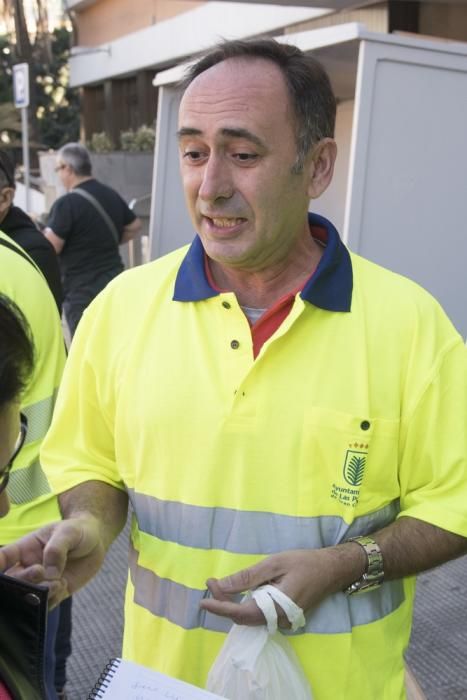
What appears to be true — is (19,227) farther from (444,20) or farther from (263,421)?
(444,20)

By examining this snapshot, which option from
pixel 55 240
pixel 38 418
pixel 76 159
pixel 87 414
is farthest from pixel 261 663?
pixel 76 159

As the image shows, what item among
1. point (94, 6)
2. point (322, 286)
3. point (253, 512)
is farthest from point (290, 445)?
point (94, 6)

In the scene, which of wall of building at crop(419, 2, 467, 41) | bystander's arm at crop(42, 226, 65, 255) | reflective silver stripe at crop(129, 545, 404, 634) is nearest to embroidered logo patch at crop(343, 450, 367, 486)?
reflective silver stripe at crop(129, 545, 404, 634)

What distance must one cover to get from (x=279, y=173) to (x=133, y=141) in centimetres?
1320

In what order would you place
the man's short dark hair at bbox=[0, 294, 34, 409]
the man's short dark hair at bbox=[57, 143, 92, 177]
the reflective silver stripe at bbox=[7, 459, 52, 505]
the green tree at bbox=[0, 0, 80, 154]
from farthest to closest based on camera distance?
the green tree at bbox=[0, 0, 80, 154] → the man's short dark hair at bbox=[57, 143, 92, 177] → the reflective silver stripe at bbox=[7, 459, 52, 505] → the man's short dark hair at bbox=[0, 294, 34, 409]

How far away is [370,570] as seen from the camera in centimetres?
171

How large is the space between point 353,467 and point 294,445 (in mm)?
128

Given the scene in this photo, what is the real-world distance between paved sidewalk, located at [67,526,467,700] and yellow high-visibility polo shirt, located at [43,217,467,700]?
6.25 feet

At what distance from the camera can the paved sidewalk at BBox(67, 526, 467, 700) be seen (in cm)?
359

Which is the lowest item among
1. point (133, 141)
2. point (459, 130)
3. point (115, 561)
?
point (115, 561)

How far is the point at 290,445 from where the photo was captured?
1745 millimetres

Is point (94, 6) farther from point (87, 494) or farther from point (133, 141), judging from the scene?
point (87, 494)

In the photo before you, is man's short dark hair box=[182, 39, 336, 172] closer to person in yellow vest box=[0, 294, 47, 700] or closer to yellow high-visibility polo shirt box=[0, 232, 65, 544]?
yellow high-visibility polo shirt box=[0, 232, 65, 544]

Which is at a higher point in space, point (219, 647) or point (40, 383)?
point (40, 383)
